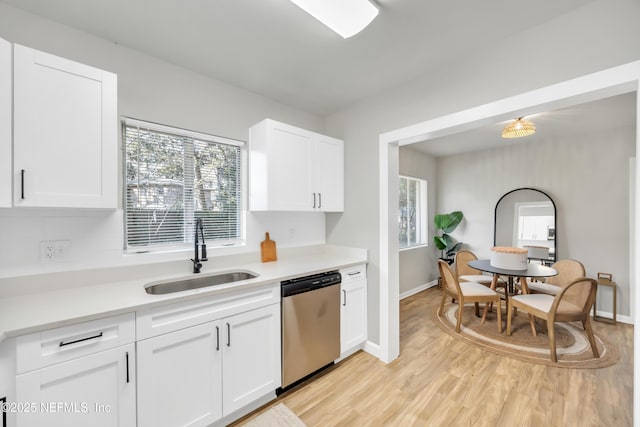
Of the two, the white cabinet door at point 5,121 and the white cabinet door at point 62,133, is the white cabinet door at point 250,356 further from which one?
the white cabinet door at point 5,121

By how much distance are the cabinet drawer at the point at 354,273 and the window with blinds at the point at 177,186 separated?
1.05 meters

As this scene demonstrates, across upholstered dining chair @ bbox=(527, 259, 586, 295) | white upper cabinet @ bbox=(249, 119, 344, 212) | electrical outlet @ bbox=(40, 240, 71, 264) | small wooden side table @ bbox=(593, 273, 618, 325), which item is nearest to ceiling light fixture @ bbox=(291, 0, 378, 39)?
white upper cabinet @ bbox=(249, 119, 344, 212)

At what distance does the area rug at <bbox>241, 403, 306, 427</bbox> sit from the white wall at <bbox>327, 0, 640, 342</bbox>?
109cm

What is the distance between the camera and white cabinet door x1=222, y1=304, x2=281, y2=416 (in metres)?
1.64

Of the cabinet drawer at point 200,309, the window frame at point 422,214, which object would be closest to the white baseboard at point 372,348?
the cabinet drawer at point 200,309

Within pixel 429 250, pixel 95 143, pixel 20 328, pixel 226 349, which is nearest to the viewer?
pixel 20 328

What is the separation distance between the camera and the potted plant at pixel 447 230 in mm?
4723

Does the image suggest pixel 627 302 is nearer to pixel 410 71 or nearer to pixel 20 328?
pixel 410 71

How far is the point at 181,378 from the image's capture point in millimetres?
1461

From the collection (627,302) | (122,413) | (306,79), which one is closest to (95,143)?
(122,413)

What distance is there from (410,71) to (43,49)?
2.48 meters

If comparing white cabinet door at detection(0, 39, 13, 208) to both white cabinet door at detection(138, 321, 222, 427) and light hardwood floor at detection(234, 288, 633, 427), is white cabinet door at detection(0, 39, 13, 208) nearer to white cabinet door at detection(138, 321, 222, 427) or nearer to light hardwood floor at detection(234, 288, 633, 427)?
white cabinet door at detection(138, 321, 222, 427)

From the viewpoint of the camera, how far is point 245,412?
1.77m

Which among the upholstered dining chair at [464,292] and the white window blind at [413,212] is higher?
the white window blind at [413,212]
